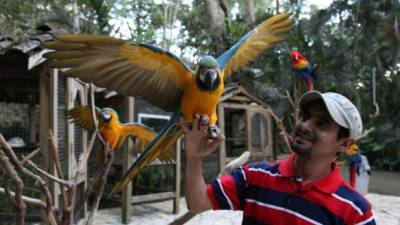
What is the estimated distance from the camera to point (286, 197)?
106 cm

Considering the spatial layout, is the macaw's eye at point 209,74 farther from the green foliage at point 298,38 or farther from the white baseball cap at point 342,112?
the green foliage at point 298,38

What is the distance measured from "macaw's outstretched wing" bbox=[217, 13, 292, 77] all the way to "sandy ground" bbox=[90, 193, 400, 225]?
2.58 metres

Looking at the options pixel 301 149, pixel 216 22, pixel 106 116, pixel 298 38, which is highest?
pixel 216 22

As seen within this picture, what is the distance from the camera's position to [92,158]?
185 inches

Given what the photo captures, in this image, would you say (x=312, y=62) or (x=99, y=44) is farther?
(x=312, y=62)

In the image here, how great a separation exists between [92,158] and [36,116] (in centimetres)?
81

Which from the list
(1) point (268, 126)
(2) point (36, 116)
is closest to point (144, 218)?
(2) point (36, 116)

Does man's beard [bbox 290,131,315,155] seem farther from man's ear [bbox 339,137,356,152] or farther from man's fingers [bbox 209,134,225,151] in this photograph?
man's fingers [bbox 209,134,225,151]

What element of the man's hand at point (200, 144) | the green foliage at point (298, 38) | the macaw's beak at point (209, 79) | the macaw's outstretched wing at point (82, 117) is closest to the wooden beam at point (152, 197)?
the macaw's outstretched wing at point (82, 117)

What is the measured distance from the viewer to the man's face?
1.03 m

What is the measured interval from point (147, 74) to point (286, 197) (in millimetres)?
678

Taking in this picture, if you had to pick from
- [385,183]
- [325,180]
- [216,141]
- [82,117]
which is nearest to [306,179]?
[325,180]

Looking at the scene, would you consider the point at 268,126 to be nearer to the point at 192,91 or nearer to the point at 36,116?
the point at 36,116

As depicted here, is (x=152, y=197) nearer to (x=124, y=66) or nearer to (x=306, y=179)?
(x=124, y=66)
